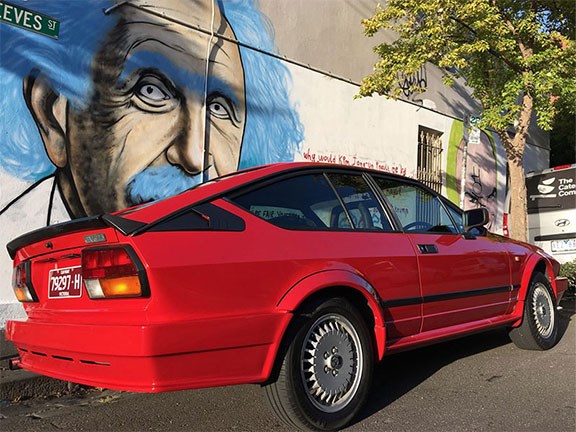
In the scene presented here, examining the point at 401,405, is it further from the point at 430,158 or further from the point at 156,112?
the point at 430,158

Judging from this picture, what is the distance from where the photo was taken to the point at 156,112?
6.80 meters

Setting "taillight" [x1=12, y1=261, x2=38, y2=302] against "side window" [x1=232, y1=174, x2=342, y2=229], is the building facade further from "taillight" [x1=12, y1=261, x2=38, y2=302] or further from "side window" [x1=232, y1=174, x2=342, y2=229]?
"side window" [x1=232, y1=174, x2=342, y2=229]

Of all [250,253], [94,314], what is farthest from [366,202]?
[94,314]

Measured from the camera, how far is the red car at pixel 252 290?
2.49 m

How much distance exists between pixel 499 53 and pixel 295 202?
6703mm

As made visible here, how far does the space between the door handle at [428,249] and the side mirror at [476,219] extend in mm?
680

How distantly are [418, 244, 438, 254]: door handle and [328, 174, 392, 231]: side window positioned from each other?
0.93ft

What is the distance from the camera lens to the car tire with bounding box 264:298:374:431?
282cm

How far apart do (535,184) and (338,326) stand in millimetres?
8241

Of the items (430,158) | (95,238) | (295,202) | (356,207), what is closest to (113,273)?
(95,238)

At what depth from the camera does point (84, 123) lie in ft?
20.0

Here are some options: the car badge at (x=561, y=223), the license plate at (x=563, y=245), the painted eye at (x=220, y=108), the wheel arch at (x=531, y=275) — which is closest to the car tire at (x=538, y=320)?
the wheel arch at (x=531, y=275)

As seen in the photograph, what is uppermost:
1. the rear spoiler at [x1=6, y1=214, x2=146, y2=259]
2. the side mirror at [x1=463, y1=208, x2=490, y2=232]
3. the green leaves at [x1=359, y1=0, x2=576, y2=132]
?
the green leaves at [x1=359, y1=0, x2=576, y2=132]

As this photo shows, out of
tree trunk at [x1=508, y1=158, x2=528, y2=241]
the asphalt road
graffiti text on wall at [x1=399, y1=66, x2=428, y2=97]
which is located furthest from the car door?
graffiti text on wall at [x1=399, y1=66, x2=428, y2=97]
